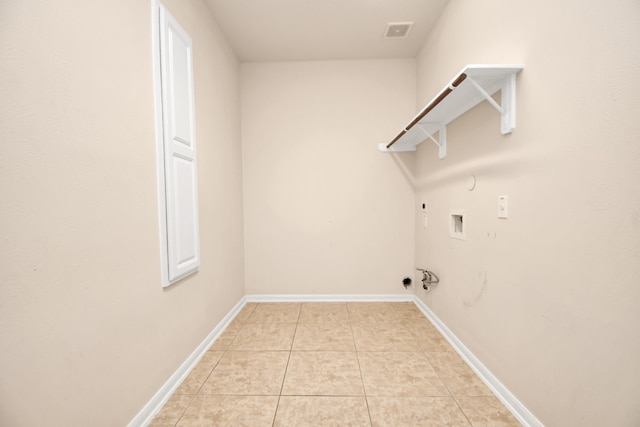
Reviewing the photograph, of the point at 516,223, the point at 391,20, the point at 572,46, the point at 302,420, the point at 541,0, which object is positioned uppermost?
the point at 391,20

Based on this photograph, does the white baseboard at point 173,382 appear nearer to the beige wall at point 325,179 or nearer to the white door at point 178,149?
the white door at point 178,149

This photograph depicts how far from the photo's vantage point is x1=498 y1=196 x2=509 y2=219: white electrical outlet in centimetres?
148

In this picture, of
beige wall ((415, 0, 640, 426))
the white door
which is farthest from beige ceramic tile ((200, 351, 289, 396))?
beige wall ((415, 0, 640, 426))

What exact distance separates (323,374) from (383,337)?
2.28 ft

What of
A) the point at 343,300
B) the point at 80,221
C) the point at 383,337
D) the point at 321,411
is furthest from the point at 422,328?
the point at 80,221

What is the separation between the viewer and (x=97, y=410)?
3.61 ft

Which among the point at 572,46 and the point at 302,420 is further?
the point at 302,420

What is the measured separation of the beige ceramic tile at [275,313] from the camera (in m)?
2.66

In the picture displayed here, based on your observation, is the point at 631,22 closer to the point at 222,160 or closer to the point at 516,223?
the point at 516,223

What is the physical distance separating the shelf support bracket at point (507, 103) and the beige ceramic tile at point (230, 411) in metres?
1.89

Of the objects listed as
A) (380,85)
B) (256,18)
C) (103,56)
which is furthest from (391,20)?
(103,56)

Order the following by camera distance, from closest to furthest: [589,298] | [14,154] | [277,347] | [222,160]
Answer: [14,154] → [589,298] → [277,347] → [222,160]

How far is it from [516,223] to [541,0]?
98cm

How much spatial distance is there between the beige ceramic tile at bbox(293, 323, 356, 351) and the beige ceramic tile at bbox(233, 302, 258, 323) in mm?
566
